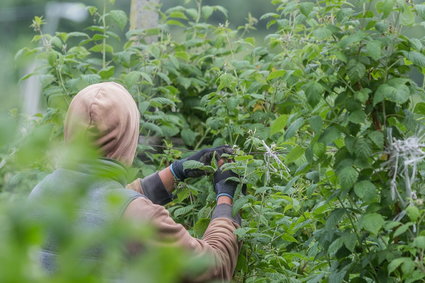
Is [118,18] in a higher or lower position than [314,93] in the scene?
lower

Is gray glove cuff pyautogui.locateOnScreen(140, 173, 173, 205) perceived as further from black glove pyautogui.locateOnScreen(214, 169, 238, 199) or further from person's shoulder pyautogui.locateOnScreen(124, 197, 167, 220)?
person's shoulder pyautogui.locateOnScreen(124, 197, 167, 220)

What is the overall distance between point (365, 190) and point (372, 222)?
0.35 feet

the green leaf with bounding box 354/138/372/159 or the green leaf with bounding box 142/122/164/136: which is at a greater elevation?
the green leaf with bounding box 354/138/372/159

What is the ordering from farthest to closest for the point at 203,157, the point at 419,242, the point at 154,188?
1. the point at 154,188
2. the point at 203,157
3. the point at 419,242

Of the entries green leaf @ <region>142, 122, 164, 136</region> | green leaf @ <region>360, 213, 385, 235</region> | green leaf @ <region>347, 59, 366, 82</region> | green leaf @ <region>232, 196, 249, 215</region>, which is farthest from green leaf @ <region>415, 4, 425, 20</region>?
green leaf @ <region>142, 122, 164, 136</region>

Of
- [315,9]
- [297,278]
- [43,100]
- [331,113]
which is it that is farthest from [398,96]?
[43,100]

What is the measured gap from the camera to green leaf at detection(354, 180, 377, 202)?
235 centimetres

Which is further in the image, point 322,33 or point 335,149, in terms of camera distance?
point 335,149

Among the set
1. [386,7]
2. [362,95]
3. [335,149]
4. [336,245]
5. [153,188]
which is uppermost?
[386,7]

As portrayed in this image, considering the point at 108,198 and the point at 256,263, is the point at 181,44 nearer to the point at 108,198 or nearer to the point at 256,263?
the point at 256,263

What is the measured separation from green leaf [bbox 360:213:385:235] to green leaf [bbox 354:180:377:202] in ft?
0.18

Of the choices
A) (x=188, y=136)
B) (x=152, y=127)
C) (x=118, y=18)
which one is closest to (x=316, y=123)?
(x=152, y=127)

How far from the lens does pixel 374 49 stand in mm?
2311

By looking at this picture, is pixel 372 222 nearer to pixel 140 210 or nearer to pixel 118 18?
pixel 140 210
